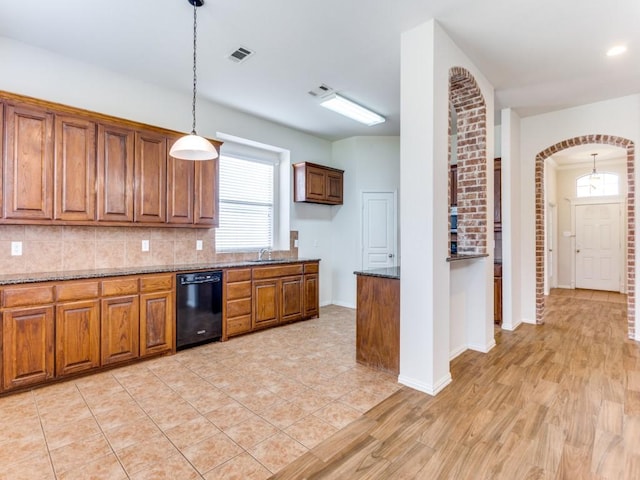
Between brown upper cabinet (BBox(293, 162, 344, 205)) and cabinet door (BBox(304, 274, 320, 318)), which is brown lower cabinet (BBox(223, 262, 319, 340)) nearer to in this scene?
cabinet door (BBox(304, 274, 320, 318))

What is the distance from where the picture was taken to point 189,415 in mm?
2387

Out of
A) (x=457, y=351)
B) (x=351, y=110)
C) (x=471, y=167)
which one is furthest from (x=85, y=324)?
(x=471, y=167)

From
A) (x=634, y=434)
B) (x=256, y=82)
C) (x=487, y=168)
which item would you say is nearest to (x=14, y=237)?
(x=256, y=82)

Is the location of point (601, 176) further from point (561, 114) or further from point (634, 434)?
point (634, 434)

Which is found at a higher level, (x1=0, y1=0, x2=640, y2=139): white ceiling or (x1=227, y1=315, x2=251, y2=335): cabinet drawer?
(x1=0, y1=0, x2=640, y2=139): white ceiling

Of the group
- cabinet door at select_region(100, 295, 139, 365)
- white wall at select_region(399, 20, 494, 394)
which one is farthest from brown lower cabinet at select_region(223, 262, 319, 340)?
white wall at select_region(399, 20, 494, 394)

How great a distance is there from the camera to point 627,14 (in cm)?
265

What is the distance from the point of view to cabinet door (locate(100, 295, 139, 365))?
310 centimetres

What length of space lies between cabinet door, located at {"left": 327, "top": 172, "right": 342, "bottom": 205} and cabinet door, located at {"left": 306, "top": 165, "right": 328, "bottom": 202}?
10cm

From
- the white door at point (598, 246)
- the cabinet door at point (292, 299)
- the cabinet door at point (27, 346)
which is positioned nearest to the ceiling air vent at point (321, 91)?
the cabinet door at point (292, 299)

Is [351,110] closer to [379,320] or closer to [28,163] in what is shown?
[379,320]

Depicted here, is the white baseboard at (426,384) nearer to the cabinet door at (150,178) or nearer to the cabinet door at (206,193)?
the cabinet door at (206,193)

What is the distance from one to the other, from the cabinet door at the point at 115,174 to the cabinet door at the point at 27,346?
1.03 meters

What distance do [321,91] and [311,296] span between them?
288cm
